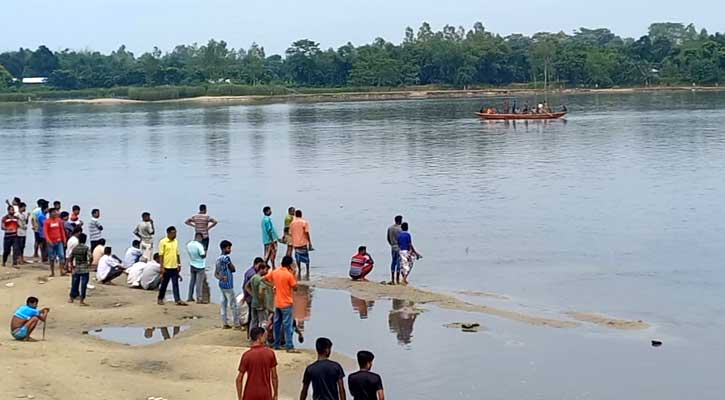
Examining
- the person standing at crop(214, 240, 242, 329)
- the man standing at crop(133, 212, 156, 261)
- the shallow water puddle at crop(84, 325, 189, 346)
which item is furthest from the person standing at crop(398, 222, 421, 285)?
the man standing at crop(133, 212, 156, 261)

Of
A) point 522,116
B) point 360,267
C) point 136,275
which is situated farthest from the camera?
point 522,116

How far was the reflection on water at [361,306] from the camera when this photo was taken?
2014 cm

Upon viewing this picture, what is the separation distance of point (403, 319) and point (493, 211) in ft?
51.6

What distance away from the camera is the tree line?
155875 mm

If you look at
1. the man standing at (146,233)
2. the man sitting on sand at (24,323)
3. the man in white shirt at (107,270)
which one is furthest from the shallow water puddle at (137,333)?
the man standing at (146,233)

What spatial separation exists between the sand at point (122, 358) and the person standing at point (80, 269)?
0.23 meters

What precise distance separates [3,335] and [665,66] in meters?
151

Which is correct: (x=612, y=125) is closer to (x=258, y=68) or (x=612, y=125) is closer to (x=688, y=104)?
(x=688, y=104)

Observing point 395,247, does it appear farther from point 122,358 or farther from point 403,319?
point 122,358

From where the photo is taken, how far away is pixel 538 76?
529 feet

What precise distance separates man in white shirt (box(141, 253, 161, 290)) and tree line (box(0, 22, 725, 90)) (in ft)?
449

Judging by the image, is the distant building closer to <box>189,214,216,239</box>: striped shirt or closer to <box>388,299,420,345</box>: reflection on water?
<box>189,214,216,239</box>: striped shirt

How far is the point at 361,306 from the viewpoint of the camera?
2077 cm

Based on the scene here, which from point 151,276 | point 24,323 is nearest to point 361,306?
point 151,276
